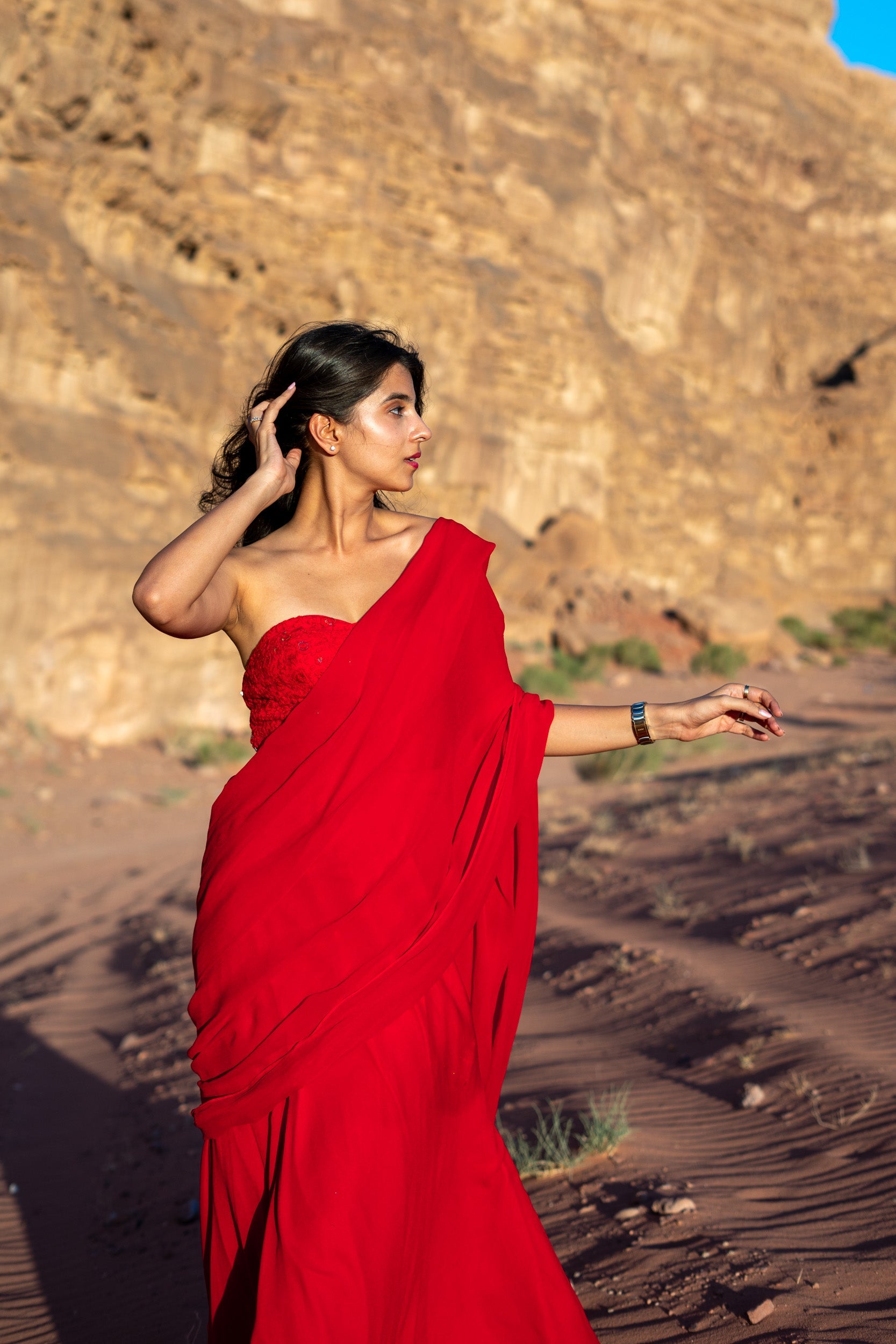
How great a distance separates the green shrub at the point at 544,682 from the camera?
763 inches

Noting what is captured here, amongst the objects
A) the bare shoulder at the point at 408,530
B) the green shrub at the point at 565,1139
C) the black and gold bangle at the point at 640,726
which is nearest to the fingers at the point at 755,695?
the black and gold bangle at the point at 640,726

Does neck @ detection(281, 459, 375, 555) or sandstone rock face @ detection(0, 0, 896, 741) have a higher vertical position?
sandstone rock face @ detection(0, 0, 896, 741)

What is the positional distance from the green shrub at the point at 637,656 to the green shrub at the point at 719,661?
1.04m

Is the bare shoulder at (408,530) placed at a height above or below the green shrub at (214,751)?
below

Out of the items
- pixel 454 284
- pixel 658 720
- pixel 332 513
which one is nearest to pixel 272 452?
pixel 332 513

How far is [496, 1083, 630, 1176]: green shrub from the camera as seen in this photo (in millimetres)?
3477

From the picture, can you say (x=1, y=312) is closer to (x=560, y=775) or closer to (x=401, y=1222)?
(x=560, y=775)

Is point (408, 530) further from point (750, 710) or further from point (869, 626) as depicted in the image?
point (869, 626)

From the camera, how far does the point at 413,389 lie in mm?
2381

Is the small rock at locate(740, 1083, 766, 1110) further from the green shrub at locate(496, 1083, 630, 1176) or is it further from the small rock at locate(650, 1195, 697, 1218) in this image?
the small rock at locate(650, 1195, 697, 1218)

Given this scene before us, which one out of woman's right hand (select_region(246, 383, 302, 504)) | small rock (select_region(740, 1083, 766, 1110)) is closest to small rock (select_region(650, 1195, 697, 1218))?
small rock (select_region(740, 1083, 766, 1110))

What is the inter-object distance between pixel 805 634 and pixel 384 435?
33.8 metres

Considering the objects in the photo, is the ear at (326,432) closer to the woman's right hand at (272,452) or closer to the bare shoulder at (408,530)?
the woman's right hand at (272,452)

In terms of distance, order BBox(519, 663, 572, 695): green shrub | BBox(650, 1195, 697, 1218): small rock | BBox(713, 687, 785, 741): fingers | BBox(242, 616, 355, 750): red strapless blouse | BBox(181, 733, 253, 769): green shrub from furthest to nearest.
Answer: BBox(519, 663, 572, 695): green shrub
BBox(181, 733, 253, 769): green shrub
BBox(650, 1195, 697, 1218): small rock
BBox(713, 687, 785, 741): fingers
BBox(242, 616, 355, 750): red strapless blouse
